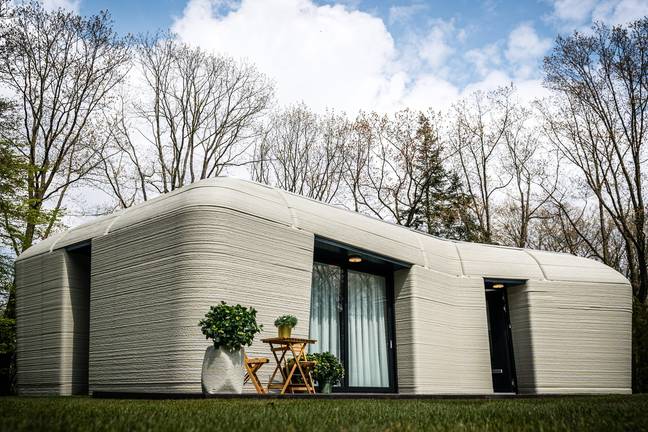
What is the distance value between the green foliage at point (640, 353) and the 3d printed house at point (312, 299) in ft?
2.97

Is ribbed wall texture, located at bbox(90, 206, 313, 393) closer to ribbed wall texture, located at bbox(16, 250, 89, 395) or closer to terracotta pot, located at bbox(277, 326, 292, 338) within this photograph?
terracotta pot, located at bbox(277, 326, 292, 338)

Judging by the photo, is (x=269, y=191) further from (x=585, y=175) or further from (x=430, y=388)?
(x=585, y=175)

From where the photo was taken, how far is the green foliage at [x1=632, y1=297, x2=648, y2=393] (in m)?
10.9

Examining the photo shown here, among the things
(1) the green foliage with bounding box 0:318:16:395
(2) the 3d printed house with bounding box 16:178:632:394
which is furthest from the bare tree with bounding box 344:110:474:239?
(1) the green foliage with bounding box 0:318:16:395

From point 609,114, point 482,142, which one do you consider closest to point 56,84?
point 482,142

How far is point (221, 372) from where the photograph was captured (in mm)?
5504

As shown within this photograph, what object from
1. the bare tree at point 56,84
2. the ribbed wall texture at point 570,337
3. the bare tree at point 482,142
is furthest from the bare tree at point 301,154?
the ribbed wall texture at point 570,337

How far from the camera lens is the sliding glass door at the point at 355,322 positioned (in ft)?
27.3

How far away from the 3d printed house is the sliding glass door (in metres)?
0.02

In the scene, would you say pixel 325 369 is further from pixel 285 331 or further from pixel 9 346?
pixel 9 346

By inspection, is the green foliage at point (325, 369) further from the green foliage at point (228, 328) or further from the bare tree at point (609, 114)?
the bare tree at point (609, 114)

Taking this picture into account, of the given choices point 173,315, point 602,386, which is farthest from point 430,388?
point 173,315

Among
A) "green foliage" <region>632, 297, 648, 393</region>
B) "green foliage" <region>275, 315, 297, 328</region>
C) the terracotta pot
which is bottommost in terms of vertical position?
"green foliage" <region>632, 297, 648, 393</region>

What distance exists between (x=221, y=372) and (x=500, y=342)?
704cm
